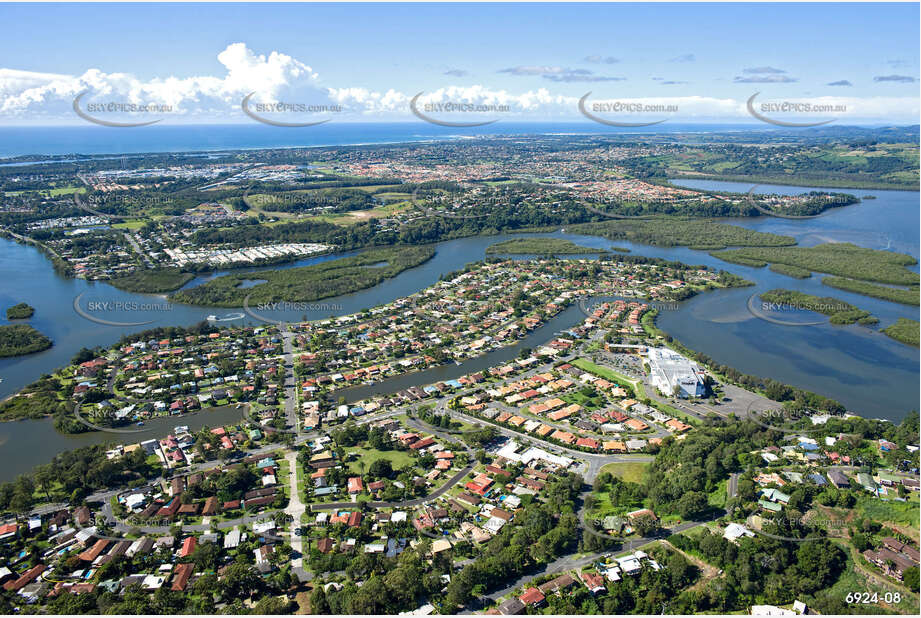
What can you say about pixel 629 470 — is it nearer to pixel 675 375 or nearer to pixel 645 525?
pixel 645 525

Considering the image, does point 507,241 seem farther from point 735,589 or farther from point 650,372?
point 735,589

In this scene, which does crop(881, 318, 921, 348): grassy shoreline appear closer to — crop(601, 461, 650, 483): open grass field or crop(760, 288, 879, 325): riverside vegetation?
crop(760, 288, 879, 325): riverside vegetation

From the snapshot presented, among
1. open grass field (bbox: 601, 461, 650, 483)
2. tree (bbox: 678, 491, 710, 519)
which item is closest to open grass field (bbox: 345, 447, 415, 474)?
open grass field (bbox: 601, 461, 650, 483)

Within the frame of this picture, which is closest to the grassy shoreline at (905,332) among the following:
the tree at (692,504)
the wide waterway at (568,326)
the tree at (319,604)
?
the wide waterway at (568,326)

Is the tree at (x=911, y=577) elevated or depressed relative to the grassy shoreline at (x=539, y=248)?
depressed

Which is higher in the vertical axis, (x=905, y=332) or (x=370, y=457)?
(x=905, y=332)

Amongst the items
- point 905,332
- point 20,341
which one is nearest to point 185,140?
point 20,341

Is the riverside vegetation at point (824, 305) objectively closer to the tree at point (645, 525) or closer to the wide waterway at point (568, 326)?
the wide waterway at point (568, 326)
